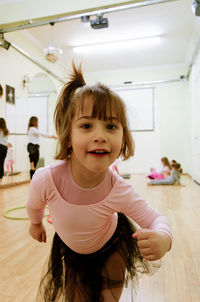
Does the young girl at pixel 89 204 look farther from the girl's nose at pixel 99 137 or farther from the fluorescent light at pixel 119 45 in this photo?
the fluorescent light at pixel 119 45

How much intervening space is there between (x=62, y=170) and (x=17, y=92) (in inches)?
178

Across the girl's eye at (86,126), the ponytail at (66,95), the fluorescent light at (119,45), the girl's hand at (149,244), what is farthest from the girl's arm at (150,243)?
the fluorescent light at (119,45)

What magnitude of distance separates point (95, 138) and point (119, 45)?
555 centimetres

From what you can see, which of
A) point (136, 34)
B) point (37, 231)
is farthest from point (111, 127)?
point (136, 34)

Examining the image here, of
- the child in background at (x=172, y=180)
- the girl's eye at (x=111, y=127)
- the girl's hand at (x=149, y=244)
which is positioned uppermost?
the girl's eye at (x=111, y=127)

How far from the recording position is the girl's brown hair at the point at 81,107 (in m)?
0.73

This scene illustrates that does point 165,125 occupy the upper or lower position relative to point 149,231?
upper

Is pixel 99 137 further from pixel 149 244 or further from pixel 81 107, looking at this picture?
pixel 149 244

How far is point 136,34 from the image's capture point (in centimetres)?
512

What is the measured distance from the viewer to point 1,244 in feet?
5.46

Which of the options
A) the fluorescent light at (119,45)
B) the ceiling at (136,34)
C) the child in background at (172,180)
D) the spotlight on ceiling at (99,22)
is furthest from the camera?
the fluorescent light at (119,45)

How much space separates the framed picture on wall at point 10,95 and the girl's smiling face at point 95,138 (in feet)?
14.0

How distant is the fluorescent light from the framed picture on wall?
6.66 ft

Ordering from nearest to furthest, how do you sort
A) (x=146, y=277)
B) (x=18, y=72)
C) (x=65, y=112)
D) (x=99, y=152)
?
(x=99, y=152) < (x=65, y=112) < (x=146, y=277) < (x=18, y=72)
